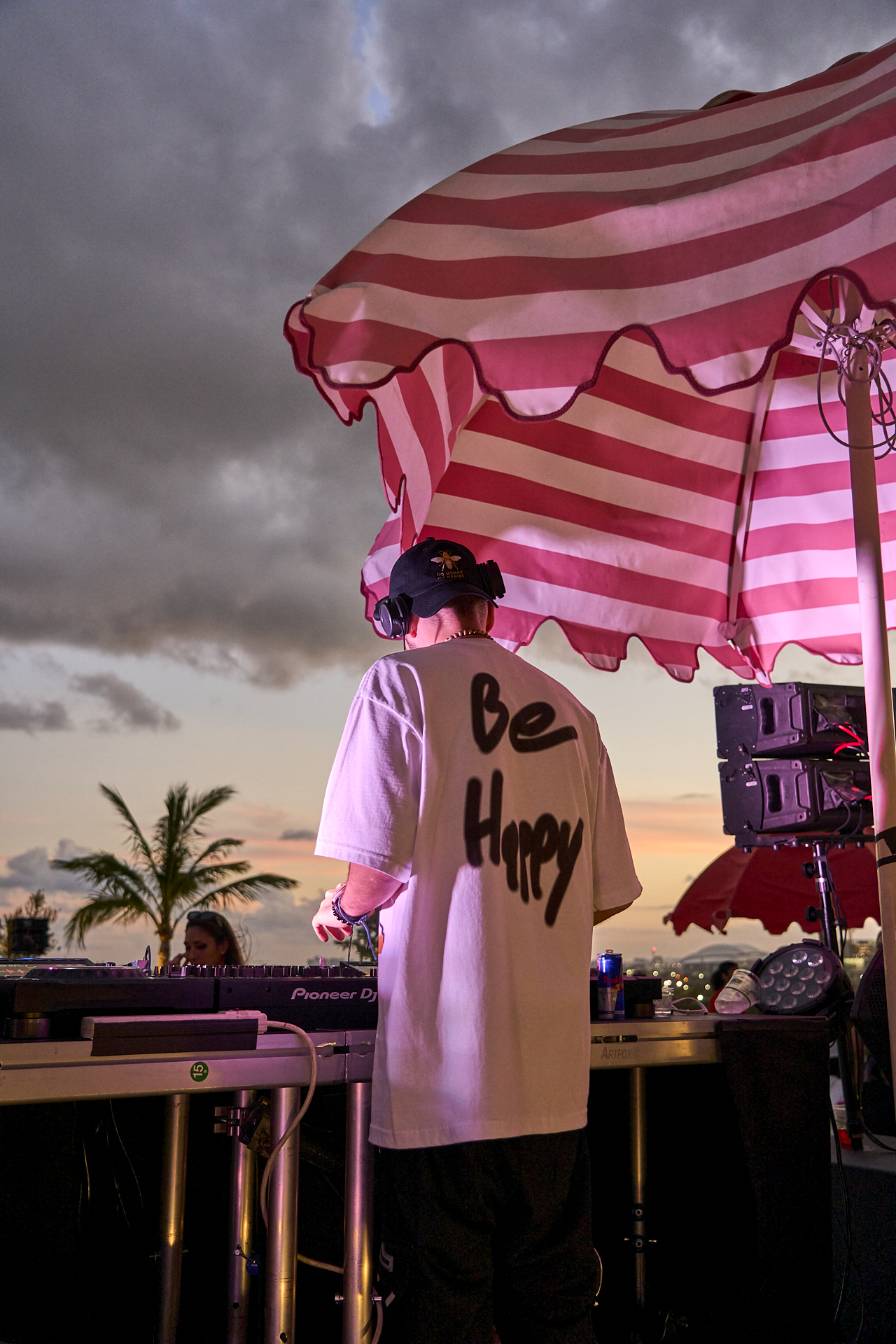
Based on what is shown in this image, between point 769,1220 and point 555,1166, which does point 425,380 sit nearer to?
point 555,1166

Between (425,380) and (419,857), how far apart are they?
4.62 ft

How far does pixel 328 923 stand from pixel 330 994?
128mm

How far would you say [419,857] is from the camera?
5.35 ft

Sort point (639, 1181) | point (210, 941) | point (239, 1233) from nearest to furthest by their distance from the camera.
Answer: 1. point (239, 1233)
2. point (639, 1181)
3. point (210, 941)

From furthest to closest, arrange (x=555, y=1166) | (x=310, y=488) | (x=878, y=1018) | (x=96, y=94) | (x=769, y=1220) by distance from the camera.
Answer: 1. (x=310, y=488)
2. (x=96, y=94)
3. (x=878, y=1018)
4. (x=769, y=1220)
5. (x=555, y=1166)

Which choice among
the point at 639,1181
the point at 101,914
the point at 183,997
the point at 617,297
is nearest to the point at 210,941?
the point at 639,1181

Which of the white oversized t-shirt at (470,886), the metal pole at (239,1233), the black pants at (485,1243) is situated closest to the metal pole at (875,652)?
the white oversized t-shirt at (470,886)

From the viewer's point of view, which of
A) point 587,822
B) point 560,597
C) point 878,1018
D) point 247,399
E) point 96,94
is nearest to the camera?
point 587,822

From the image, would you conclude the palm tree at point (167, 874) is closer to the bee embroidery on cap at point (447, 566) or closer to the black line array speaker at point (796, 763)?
the black line array speaker at point (796, 763)

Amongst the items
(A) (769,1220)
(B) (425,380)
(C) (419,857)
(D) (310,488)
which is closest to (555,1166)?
(C) (419,857)

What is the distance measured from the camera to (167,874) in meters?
15.1

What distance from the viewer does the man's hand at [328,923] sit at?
177 cm

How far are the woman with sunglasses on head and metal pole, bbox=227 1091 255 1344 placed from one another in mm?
3830

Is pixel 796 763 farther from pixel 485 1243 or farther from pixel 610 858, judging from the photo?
pixel 485 1243
